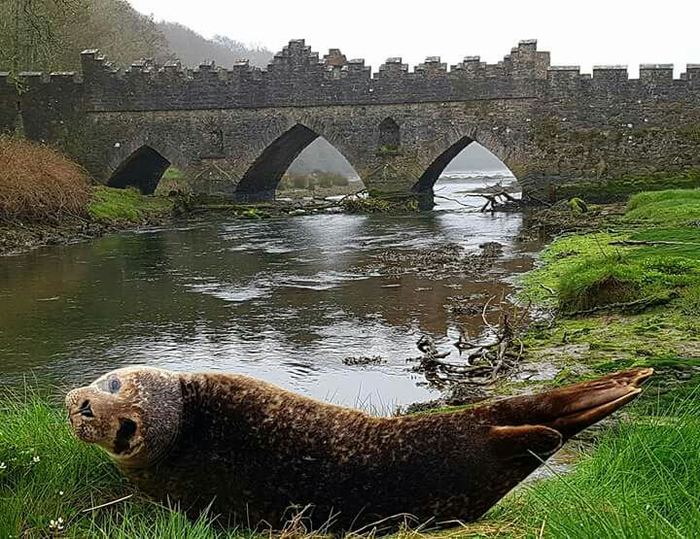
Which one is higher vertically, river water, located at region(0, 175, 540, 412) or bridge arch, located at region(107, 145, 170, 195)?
bridge arch, located at region(107, 145, 170, 195)

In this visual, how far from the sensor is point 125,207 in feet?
83.0

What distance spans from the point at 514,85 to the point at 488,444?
84.8 ft

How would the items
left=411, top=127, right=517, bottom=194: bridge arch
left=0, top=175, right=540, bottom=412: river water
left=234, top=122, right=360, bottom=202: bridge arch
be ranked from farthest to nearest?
left=234, top=122, right=360, bottom=202: bridge arch < left=411, top=127, right=517, bottom=194: bridge arch < left=0, top=175, right=540, bottom=412: river water

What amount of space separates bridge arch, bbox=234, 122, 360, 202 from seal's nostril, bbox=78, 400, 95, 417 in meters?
26.7

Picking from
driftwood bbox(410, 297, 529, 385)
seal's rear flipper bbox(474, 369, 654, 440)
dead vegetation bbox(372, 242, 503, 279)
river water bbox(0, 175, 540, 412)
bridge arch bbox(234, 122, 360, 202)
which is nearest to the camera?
seal's rear flipper bbox(474, 369, 654, 440)

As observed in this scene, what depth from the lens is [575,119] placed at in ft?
91.7

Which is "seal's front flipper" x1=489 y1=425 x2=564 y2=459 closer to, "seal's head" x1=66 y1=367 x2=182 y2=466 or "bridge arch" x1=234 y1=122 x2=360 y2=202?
"seal's head" x1=66 y1=367 x2=182 y2=466

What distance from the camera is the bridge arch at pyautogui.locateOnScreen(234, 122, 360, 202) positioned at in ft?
101

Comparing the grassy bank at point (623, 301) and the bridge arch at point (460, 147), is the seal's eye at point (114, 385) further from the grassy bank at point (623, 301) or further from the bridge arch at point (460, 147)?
the bridge arch at point (460, 147)

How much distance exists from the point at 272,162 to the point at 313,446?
97.6 feet

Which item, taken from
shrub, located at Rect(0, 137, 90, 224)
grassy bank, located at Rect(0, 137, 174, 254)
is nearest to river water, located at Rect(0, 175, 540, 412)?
grassy bank, located at Rect(0, 137, 174, 254)

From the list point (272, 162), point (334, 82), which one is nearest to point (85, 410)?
point (334, 82)

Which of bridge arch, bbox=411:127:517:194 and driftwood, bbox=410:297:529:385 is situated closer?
driftwood, bbox=410:297:529:385

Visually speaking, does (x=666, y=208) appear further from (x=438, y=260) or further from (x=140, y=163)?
(x=140, y=163)
